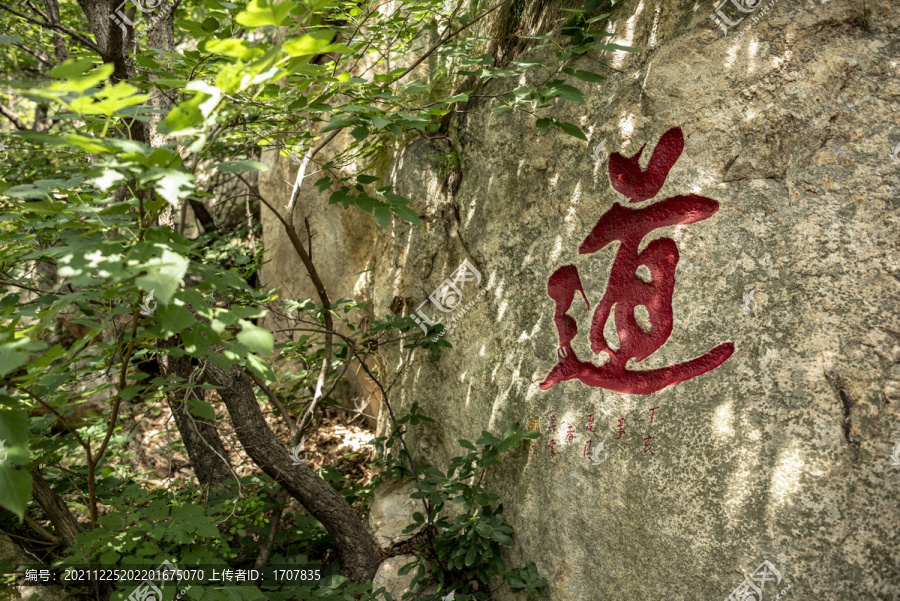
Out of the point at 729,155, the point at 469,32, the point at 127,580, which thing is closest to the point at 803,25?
the point at 729,155

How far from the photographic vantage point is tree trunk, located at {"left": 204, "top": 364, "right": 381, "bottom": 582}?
10.0ft

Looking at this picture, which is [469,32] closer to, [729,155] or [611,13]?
[611,13]

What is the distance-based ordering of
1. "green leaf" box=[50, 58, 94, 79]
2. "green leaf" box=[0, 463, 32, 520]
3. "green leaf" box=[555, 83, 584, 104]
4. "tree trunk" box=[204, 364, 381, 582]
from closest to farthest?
1. "green leaf" box=[0, 463, 32, 520]
2. "green leaf" box=[50, 58, 94, 79]
3. "green leaf" box=[555, 83, 584, 104]
4. "tree trunk" box=[204, 364, 381, 582]

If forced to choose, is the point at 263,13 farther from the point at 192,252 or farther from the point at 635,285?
the point at 635,285

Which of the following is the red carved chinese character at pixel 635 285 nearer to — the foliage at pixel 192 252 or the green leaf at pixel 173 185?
the foliage at pixel 192 252

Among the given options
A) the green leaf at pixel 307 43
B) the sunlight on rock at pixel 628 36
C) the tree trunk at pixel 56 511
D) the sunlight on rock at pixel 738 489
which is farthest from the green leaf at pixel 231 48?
the tree trunk at pixel 56 511

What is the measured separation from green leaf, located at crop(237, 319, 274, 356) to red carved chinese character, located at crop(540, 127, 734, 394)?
160 cm

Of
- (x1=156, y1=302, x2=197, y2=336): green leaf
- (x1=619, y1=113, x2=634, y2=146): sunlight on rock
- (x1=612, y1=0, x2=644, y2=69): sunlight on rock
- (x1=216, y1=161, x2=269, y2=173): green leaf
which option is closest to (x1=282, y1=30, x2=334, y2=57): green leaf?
(x1=216, y1=161, x2=269, y2=173): green leaf

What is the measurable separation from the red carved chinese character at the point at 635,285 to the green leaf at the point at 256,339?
1.60 metres

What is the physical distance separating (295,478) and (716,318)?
7.89 ft

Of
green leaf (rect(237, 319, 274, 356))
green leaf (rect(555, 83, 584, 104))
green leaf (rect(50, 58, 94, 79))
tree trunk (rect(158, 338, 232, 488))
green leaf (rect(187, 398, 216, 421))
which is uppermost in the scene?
green leaf (rect(555, 83, 584, 104))

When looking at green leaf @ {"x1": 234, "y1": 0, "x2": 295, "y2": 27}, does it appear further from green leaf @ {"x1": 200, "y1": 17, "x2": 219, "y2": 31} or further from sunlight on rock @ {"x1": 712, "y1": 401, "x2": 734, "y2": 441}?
sunlight on rock @ {"x1": 712, "y1": 401, "x2": 734, "y2": 441}

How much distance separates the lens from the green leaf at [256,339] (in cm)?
138

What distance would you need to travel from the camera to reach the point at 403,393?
12.3 ft
